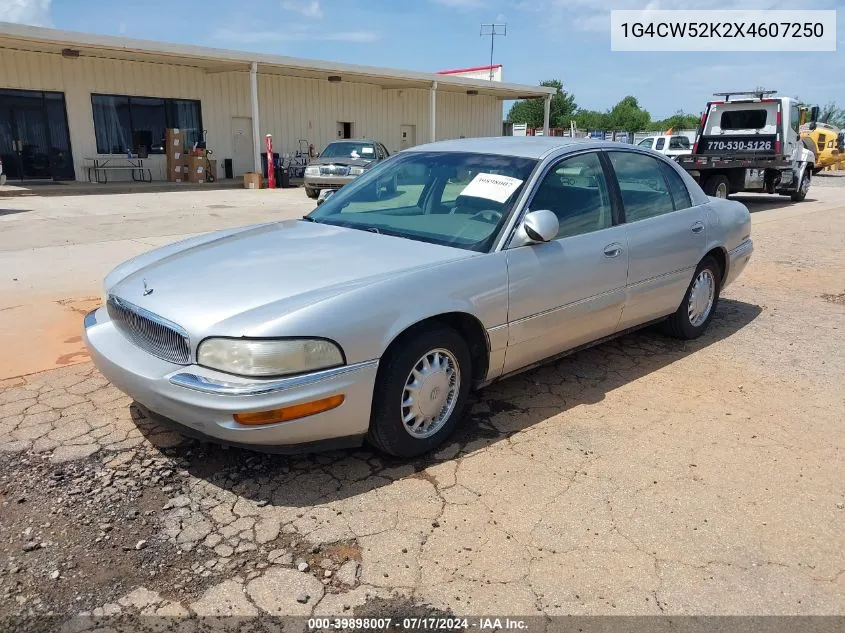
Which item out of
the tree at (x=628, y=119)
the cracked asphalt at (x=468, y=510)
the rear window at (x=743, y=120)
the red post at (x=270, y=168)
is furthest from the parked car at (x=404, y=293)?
the tree at (x=628, y=119)

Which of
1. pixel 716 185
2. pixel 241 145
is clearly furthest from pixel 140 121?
pixel 716 185

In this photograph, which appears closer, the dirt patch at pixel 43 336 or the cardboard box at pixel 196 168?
the dirt patch at pixel 43 336

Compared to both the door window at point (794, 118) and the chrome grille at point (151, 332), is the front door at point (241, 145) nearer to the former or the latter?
the door window at point (794, 118)

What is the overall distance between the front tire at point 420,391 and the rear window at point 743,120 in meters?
15.4

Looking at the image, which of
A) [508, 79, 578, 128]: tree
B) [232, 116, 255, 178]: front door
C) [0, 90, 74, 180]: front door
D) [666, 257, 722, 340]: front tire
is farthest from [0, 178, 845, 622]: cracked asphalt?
[508, 79, 578, 128]: tree

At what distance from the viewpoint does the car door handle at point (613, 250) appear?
415cm

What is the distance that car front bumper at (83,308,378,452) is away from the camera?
2.77 meters

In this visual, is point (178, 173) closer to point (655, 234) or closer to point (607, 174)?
point (607, 174)

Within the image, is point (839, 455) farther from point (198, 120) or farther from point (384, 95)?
point (384, 95)

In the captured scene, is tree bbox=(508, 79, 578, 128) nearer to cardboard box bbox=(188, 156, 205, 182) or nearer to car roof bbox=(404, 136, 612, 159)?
cardboard box bbox=(188, 156, 205, 182)

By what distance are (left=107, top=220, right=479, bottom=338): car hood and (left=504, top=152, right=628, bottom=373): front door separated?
0.43m

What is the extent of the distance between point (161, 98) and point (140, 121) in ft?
3.41

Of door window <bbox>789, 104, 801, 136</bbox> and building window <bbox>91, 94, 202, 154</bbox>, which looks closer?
door window <bbox>789, 104, 801, 136</bbox>

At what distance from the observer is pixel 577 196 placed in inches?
163
